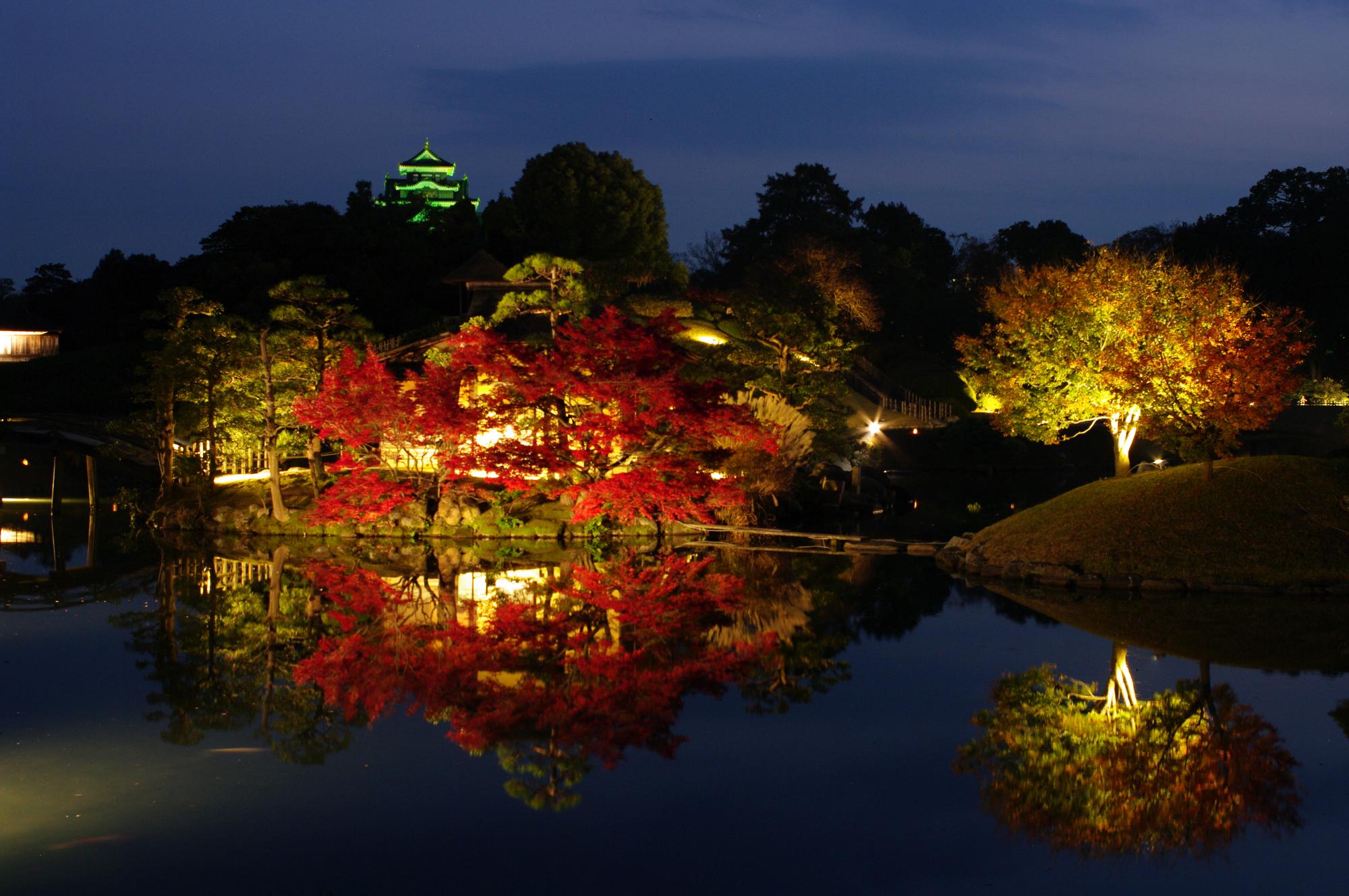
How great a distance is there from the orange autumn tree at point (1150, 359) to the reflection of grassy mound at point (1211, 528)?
1.03 m

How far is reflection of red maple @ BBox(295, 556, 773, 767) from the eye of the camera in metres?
10.7

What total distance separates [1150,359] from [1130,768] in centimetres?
1352

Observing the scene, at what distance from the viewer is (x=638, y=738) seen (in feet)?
34.2

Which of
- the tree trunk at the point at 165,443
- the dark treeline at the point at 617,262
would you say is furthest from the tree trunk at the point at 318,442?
the dark treeline at the point at 617,262

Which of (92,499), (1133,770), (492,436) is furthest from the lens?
(92,499)

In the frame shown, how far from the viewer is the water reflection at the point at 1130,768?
8.38 m

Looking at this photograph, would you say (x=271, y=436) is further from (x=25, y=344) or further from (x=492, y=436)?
(x=25, y=344)

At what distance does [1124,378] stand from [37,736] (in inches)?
729

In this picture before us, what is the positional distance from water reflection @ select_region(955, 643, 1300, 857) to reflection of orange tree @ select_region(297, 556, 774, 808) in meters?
3.03

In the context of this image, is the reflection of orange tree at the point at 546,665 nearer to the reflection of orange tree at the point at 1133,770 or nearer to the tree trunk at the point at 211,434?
the reflection of orange tree at the point at 1133,770

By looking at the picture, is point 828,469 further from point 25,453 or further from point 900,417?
point 25,453

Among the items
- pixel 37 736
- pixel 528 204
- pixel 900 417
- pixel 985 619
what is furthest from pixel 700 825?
pixel 528 204

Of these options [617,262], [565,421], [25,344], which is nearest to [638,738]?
[565,421]

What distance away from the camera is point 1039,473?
1909 inches
